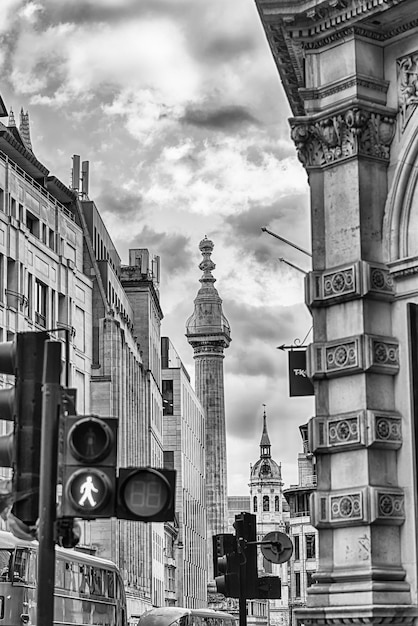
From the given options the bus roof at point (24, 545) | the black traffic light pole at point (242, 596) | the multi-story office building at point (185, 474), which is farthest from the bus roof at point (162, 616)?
the multi-story office building at point (185, 474)

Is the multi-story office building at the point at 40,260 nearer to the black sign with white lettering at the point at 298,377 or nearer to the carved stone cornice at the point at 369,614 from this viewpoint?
the black sign with white lettering at the point at 298,377

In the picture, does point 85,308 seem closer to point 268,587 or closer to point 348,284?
point 268,587

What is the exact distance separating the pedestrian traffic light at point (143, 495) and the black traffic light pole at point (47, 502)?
52 centimetres

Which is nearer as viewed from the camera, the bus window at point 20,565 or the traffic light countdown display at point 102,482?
the traffic light countdown display at point 102,482

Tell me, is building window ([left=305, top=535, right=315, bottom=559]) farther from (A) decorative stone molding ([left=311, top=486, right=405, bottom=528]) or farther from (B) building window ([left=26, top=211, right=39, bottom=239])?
(A) decorative stone molding ([left=311, top=486, right=405, bottom=528])

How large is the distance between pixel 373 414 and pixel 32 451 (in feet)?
31.5

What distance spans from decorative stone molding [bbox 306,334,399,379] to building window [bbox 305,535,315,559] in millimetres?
145532

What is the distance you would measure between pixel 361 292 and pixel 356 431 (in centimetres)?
206

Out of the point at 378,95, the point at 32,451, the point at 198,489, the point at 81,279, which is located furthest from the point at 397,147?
the point at 198,489

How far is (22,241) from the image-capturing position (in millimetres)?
70688

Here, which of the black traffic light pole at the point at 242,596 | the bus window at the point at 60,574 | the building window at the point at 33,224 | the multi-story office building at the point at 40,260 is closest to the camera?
the black traffic light pole at the point at 242,596

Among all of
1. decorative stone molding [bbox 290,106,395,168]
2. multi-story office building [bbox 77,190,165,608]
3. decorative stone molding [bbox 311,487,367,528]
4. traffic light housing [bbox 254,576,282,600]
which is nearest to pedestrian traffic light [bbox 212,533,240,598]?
traffic light housing [bbox 254,576,282,600]

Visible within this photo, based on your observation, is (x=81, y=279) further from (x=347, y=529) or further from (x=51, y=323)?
(x=347, y=529)

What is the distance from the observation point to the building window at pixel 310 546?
538 feet
